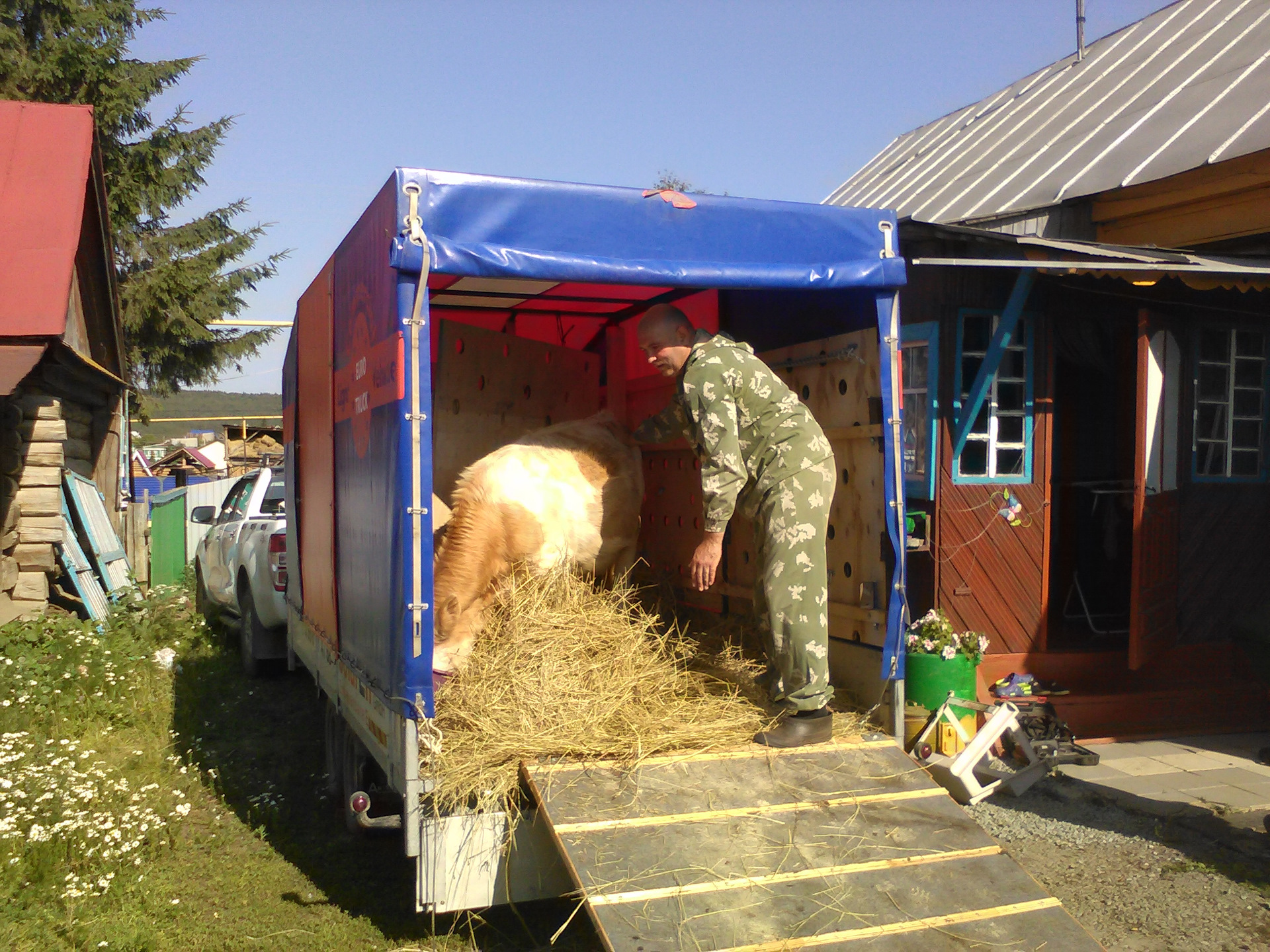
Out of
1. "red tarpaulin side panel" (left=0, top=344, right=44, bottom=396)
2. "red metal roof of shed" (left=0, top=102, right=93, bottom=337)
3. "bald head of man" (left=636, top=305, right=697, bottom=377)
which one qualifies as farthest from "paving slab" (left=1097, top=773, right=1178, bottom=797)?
"red metal roof of shed" (left=0, top=102, right=93, bottom=337)

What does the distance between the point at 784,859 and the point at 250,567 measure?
21.3 ft

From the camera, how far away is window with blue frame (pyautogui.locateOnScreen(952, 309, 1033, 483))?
7.07 meters

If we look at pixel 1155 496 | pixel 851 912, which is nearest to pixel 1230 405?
pixel 1155 496

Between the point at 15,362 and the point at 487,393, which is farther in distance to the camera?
the point at 15,362

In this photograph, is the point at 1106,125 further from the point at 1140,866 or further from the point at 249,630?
the point at 249,630

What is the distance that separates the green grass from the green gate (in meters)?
8.30

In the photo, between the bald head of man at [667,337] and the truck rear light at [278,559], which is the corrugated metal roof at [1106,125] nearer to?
the bald head of man at [667,337]

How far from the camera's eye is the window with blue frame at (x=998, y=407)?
7.07 m

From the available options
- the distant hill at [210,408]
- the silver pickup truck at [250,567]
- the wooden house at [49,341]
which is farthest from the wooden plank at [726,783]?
the distant hill at [210,408]

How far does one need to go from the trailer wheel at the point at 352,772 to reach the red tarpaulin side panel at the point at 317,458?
19.7 inches

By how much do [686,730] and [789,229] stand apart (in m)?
2.07

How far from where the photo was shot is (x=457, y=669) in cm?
427

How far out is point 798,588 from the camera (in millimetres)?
4090

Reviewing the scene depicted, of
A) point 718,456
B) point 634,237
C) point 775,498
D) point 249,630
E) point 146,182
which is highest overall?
point 146,182
